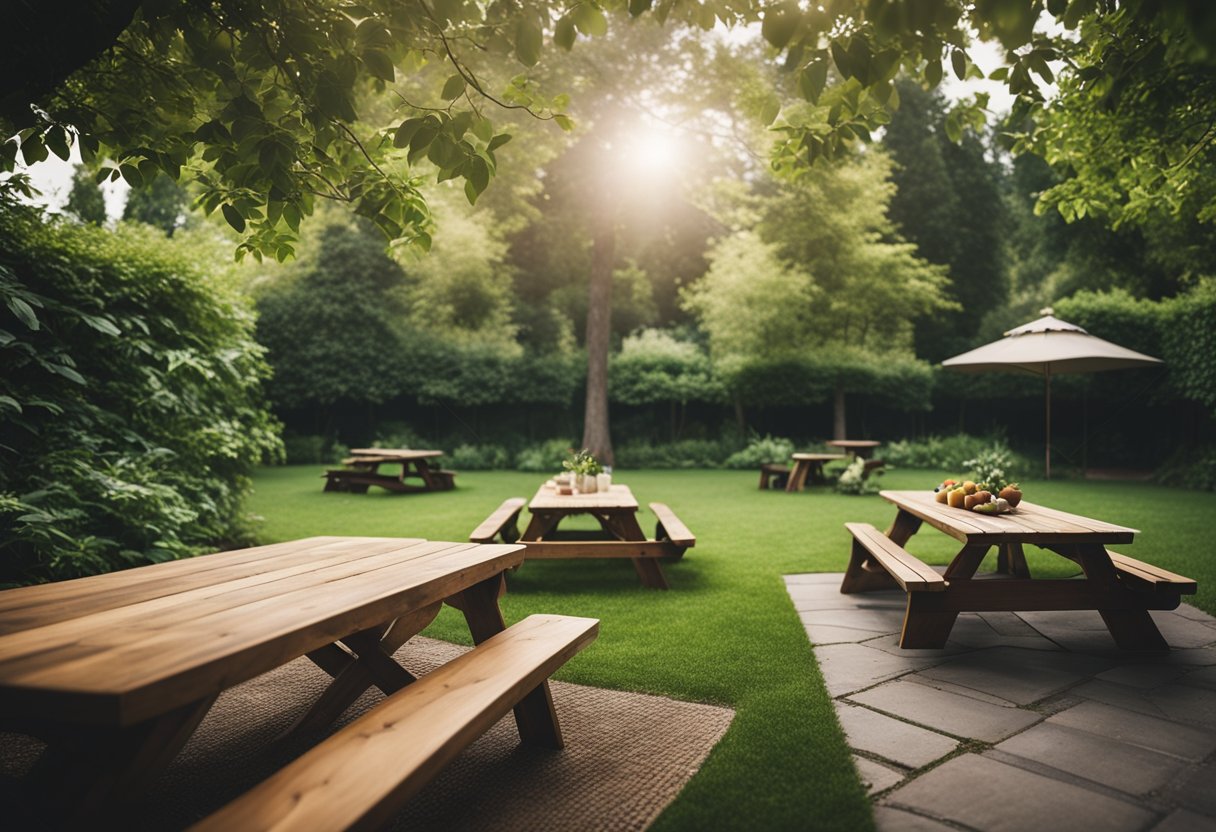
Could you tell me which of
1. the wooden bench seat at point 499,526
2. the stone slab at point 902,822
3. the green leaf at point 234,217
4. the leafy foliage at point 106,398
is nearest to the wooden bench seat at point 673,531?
the wooden bench seat at point 499,526

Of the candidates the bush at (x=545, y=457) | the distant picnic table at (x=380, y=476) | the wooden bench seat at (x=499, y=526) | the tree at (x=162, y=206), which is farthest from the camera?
the tree at (x=162, y=206)

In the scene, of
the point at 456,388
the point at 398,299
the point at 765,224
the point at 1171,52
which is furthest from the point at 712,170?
the point at 1171,52

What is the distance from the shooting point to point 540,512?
5230 mm

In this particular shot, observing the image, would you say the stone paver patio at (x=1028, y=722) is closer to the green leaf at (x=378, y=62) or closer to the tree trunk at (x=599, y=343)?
the green leaf at (x=378, y=62)

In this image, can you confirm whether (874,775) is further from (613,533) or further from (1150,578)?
(613,533)

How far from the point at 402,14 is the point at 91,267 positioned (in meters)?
A: 3.53

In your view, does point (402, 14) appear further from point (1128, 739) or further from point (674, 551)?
point (1128, 739)

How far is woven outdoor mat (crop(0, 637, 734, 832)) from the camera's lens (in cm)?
205

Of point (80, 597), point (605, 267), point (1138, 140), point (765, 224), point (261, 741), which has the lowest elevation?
point (261, 741)

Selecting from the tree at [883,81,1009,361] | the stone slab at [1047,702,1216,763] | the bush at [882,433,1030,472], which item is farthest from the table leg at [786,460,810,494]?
the tree at [883,81,1009,361]

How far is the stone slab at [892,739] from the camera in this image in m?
2.37

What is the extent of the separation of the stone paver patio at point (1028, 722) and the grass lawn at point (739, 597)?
7.4 inches

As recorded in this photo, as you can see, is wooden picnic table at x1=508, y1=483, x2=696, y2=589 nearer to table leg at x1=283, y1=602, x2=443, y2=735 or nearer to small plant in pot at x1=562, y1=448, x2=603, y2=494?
small plant in pot at x1=562, y1=448, x2=603, y2=494

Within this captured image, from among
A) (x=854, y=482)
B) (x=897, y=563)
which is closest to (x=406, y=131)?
(x=897, y=563)
